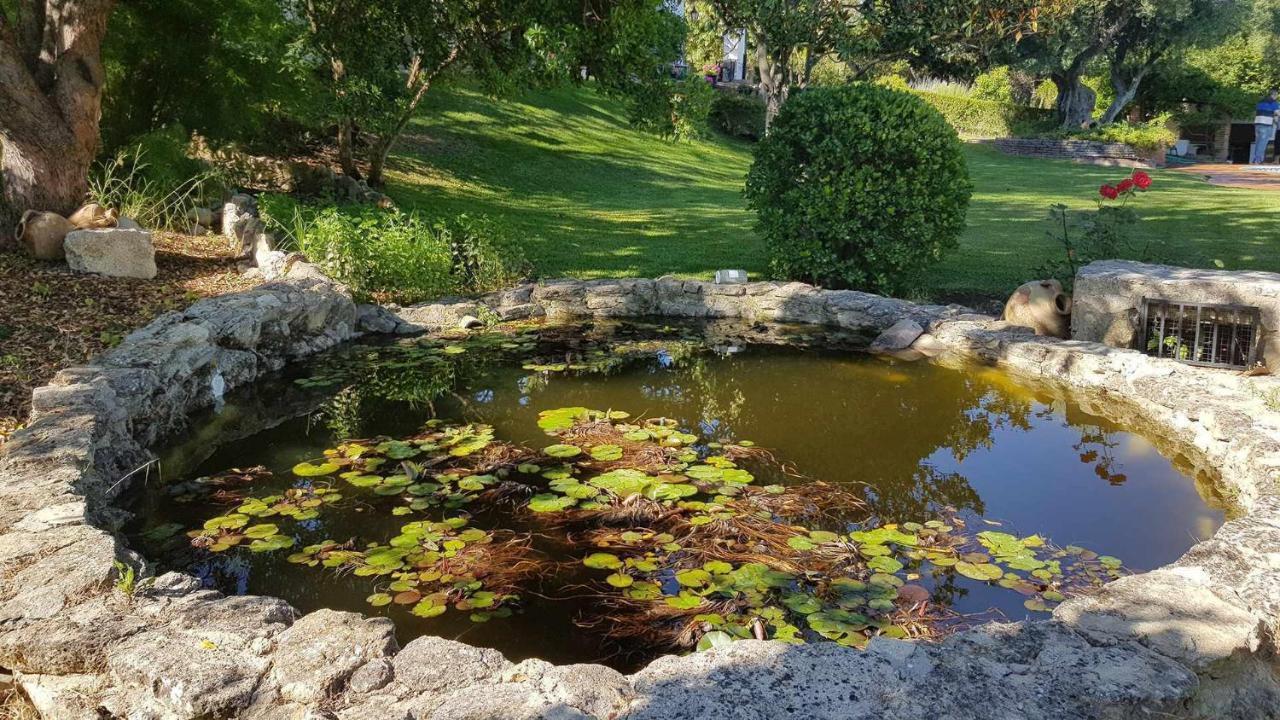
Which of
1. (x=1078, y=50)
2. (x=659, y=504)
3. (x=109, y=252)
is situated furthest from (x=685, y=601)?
(x=1078, y=50)

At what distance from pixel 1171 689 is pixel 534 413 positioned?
139 inches

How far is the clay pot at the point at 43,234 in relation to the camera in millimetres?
6328

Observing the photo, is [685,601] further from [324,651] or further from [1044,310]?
[1044,310]

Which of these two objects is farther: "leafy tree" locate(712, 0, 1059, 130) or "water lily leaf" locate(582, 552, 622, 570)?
"leafy tree" locate(712, 0, 1059, 130)

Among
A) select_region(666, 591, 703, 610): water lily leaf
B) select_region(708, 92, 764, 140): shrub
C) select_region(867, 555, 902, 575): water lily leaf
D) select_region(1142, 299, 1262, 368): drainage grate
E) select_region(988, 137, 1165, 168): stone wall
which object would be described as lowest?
select_region(666, 591, 703, 610): water lily leaf

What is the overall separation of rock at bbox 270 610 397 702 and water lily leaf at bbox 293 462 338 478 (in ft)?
5.63

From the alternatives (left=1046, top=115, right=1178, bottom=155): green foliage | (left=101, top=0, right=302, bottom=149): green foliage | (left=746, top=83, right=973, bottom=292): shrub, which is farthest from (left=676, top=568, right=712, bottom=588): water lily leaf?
(left=1046, top=115, right=1178, bottom=155): green foliage

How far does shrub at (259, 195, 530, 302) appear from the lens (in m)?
7.27

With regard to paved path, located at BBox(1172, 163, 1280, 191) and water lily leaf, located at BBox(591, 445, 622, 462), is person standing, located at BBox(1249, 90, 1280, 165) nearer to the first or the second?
paved path, located at BBox(1172, 163, 1280, 191)

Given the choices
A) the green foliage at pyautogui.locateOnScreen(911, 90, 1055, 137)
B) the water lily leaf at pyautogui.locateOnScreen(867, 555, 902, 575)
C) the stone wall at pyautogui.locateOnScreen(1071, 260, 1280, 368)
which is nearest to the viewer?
the water lily leaf at pyautogui.locateOnScreen(867, 555, 902, 575)

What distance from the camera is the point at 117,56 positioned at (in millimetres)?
7926

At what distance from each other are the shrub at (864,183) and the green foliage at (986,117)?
21.3 metres

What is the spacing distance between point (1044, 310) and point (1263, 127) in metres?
26.8

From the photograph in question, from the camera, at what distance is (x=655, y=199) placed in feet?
46.5
